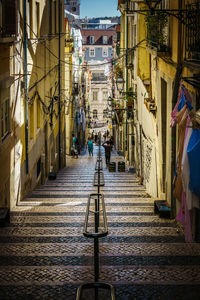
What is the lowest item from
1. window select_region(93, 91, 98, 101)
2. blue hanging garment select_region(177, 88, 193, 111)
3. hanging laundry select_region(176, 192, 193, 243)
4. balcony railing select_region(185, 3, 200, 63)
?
hanging laundry select_region(176, 192, 193, 243)

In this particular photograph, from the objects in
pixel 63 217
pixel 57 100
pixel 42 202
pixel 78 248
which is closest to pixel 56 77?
pixel 57 100

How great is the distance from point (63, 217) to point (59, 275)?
15.6ft

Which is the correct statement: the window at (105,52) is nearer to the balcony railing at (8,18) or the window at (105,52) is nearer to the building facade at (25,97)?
the building facade at (25,97)

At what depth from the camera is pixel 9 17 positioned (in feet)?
38.2

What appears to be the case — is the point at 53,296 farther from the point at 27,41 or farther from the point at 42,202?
the point at 27,41

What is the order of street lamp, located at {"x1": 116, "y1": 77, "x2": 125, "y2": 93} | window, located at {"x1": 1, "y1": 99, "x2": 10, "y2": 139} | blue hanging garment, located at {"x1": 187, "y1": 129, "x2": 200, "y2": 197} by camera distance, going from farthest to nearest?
street lamp, located at {"x1": 116, "y1": 77, "x2": 125, "y2": 93}
window, located at {"x1": 1, "y1": 99, "x2": 10, "y2": 139}
blue hanging garment, located at {"x1": 187, "y1": 129, "x2": 200, "y2": 197}

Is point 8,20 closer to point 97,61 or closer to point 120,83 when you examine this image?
point 120,83

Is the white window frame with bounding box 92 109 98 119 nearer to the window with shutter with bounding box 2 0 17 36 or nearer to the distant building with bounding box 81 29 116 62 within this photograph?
the distant building with bounding box 81 29 116 62

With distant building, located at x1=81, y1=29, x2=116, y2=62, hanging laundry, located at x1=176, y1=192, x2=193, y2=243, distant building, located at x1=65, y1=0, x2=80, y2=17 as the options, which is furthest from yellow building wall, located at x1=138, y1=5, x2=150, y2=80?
distant building, located at x1=81, y1=29, x2=116, y2=62

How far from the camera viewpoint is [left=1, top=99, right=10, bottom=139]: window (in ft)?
38.7

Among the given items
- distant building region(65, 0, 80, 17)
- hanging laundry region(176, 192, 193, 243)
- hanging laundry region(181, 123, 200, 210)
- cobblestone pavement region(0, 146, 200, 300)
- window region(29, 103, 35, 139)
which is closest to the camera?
cobblestone pavement region(0, 146, 200, 300)

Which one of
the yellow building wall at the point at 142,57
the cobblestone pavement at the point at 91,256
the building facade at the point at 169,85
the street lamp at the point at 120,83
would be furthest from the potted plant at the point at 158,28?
the street lamp at the point at 120,83

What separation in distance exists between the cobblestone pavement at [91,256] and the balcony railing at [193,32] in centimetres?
338

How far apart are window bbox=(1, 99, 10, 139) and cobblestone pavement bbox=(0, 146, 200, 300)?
2040mm
